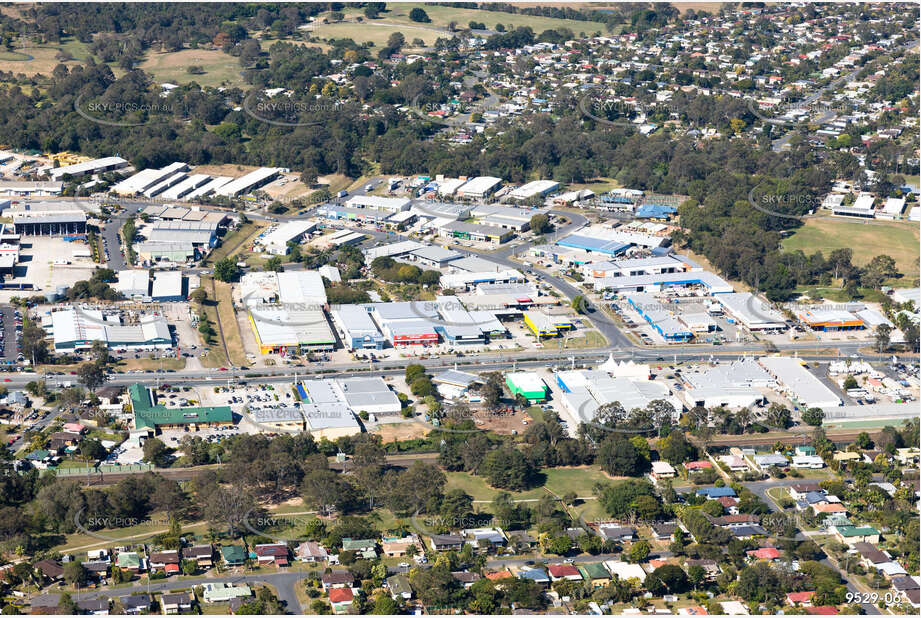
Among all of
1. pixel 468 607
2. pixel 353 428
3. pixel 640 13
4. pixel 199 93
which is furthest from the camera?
pixel 640 13

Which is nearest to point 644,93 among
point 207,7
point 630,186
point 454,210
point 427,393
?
point 630,186

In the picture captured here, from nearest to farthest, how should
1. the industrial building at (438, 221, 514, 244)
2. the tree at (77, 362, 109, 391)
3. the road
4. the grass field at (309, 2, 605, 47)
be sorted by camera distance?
the road < the tree at (77, 362, 109, 391) < the industrial building at (438, 221, 514, 244) < the grass field at (309, 2, 605, 47)

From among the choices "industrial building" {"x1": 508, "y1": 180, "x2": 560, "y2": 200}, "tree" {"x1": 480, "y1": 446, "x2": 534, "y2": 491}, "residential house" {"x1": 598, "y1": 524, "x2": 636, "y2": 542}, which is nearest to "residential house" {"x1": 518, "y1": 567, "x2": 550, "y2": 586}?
"residential house" {"x1": 598, "y1": 524, "x2": 636, "y2": 542}

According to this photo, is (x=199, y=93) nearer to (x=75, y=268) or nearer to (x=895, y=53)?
(x=75, y=268)

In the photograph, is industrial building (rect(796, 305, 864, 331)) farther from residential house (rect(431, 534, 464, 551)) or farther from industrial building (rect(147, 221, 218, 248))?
industrial building (rect(147, 221, 218, 248))

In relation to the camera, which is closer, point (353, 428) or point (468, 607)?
point (468, 607)

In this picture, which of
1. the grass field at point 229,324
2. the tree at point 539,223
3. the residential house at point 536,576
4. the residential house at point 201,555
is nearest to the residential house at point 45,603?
the residential house at point 201,555
